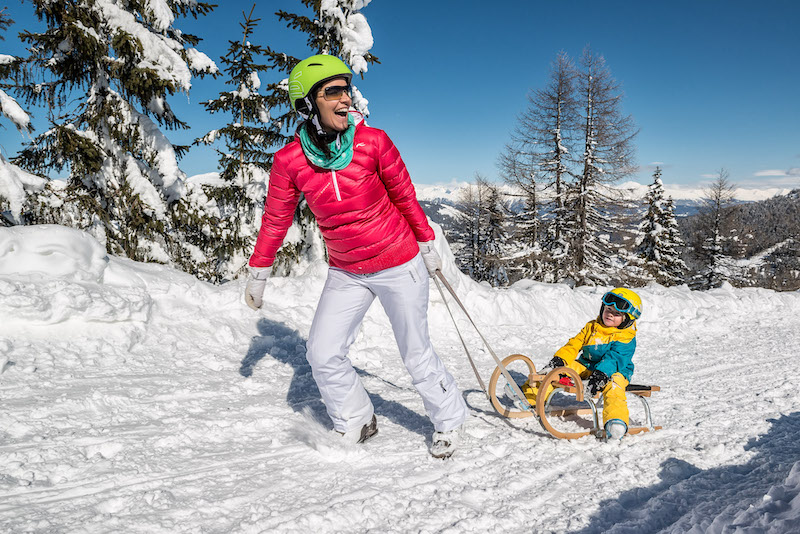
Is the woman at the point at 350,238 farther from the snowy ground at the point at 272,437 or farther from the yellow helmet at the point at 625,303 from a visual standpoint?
the yellow helmet at the point at 625,303

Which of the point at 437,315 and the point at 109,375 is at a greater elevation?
the point at 437,315

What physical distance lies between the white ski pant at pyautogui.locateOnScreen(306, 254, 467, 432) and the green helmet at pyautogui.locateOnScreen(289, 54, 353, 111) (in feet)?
3.93

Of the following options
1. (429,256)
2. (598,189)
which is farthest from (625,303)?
(598,189)

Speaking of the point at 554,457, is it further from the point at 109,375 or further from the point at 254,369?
the point at 109,375

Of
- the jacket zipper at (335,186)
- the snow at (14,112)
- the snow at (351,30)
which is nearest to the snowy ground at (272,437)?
the jacket zipper at (335,186)

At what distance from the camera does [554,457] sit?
325 centimetres

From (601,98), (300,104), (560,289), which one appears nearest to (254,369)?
(300,104)

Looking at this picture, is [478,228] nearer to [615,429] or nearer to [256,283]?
[615,429]

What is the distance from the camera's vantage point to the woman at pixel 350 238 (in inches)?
107

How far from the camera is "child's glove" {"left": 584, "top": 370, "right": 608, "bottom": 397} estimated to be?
149 inches

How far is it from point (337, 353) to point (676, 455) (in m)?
2.61

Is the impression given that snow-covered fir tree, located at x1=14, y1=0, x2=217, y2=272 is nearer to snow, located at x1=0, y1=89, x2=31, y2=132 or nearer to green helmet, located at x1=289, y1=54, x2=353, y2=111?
snow, located at x1=0, y1=89, x2=31, y2=132

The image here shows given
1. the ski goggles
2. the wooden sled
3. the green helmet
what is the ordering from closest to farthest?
the green helmet → the wooden sled → the ski goggles

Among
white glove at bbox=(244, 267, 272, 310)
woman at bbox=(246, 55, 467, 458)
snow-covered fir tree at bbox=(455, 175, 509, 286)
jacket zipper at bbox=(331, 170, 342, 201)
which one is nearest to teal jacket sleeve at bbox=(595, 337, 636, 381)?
woman at bbox=(246, 55, 467, 458)
